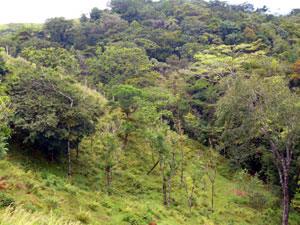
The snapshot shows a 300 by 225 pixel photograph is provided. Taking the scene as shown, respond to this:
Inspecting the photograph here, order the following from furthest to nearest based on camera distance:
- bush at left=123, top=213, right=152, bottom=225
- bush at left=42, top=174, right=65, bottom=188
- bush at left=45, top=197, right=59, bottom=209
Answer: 1. bush at left=42, top=174, right=65, bottom=188
2. bush at left=123, top=213, right=152, bottom=225
3. bush at left=45, top=197, right=59, bottom=209

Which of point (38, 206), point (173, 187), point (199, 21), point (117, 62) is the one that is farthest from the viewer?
point (199, 21)

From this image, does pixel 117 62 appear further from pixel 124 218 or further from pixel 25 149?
pixel 124 218

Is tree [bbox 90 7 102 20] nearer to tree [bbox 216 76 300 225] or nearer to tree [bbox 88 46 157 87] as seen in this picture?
tree [bbox 88 46 157 87]

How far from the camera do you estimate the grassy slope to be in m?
7.79

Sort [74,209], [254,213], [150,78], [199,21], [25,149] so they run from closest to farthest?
[74,209], [25,149], [254,213], [150,78], [199,21]

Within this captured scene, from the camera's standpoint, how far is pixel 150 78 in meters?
24.2

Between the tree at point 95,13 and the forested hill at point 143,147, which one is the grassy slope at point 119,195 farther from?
the tree at point 95,13

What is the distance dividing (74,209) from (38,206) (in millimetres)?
1344

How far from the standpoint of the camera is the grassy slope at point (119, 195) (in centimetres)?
779

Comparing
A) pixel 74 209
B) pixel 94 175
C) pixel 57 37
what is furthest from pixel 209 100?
pixel 57 37

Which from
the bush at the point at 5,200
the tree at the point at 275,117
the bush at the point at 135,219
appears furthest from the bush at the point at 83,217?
the tree at the point at 275,117

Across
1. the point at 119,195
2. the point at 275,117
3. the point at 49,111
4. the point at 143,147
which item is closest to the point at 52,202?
the point at 119,195

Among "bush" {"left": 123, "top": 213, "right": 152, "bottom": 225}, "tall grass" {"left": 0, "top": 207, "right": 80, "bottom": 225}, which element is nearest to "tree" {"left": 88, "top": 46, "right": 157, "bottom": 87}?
"bush" {"left": 123, "top": 213, "right": 152, "bottom": 225}

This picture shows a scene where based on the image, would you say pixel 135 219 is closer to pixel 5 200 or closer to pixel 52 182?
pixel 52 182
